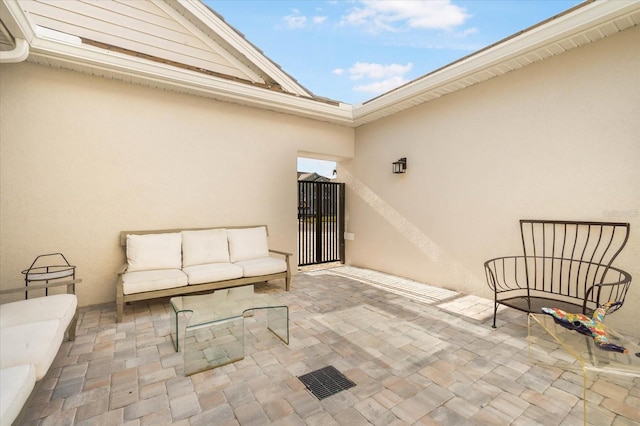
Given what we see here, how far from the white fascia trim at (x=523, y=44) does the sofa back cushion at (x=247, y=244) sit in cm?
329

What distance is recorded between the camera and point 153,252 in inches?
166

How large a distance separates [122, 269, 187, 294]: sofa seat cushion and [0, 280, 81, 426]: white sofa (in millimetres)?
645

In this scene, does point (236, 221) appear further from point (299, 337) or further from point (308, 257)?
point (299, 337)

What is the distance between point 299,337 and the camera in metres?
3.17

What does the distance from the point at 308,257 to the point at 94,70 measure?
16.3ft

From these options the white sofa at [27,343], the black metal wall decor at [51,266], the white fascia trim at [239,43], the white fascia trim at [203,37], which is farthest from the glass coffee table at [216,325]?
the white fascia trim at [203,37]

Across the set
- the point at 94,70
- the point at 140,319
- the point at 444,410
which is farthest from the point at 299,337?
the point at 94,70

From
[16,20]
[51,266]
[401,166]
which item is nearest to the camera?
[16,20]

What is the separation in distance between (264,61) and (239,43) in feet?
1.83

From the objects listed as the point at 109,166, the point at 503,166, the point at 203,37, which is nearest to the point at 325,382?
the point at 503,166

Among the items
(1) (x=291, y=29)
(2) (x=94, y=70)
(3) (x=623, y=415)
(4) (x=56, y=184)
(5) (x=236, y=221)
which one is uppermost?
(1) (x=291, y=29)

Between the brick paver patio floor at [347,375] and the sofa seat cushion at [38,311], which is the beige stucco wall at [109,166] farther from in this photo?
the sofa seat cushion at [38,311]

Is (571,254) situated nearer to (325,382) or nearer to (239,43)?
(325,382)

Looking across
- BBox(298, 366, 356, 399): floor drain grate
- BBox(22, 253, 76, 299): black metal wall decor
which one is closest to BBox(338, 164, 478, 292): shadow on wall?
BBox(298, 366, 356, 399): floor drain grate
